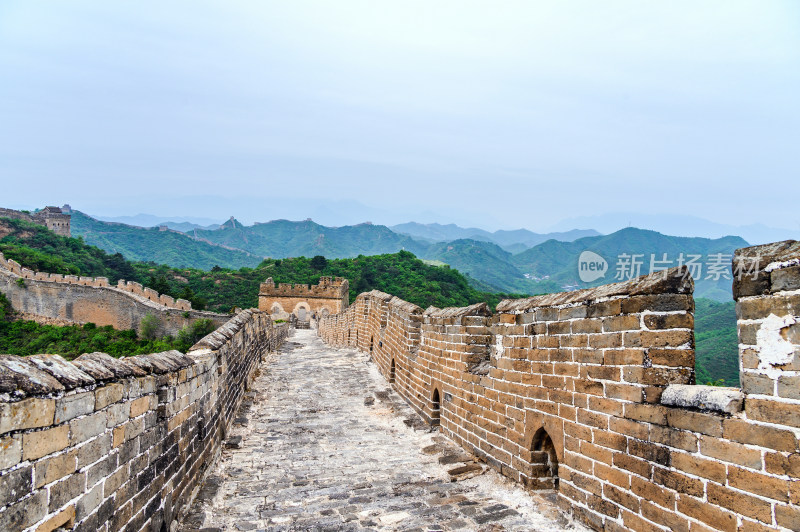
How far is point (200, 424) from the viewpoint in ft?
16.1

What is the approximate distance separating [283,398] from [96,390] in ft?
20.2

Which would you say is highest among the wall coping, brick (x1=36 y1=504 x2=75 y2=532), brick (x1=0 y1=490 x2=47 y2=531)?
the wall coping

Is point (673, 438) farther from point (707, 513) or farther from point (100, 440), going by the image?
point (100, 440)

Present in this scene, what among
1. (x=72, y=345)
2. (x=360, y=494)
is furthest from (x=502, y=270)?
(x=360, y=494)

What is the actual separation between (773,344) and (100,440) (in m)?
3.57

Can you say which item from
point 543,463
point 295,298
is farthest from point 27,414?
point 295,298

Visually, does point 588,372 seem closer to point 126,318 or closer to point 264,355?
point 264,355

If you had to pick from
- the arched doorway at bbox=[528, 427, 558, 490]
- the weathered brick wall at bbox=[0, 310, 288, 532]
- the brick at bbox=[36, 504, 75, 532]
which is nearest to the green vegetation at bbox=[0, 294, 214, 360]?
the weathered brick wall at bbox=[0, 310, 288, 532]

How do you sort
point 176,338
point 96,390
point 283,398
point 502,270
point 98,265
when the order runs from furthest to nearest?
point 502,270, point 98,265, point 176,338, point 283,398, point 96,390

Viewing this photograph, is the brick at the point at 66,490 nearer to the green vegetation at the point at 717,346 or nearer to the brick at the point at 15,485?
the brick at the point at 15,485

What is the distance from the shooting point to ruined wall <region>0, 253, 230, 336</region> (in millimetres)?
39969

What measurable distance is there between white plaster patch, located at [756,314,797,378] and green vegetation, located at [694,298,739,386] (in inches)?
523

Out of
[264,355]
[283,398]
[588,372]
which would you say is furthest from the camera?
[264,355]

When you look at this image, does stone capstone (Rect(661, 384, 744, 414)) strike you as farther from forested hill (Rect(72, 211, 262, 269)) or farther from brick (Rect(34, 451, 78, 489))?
forested hill (Rect(72, 211, 262, 269))
